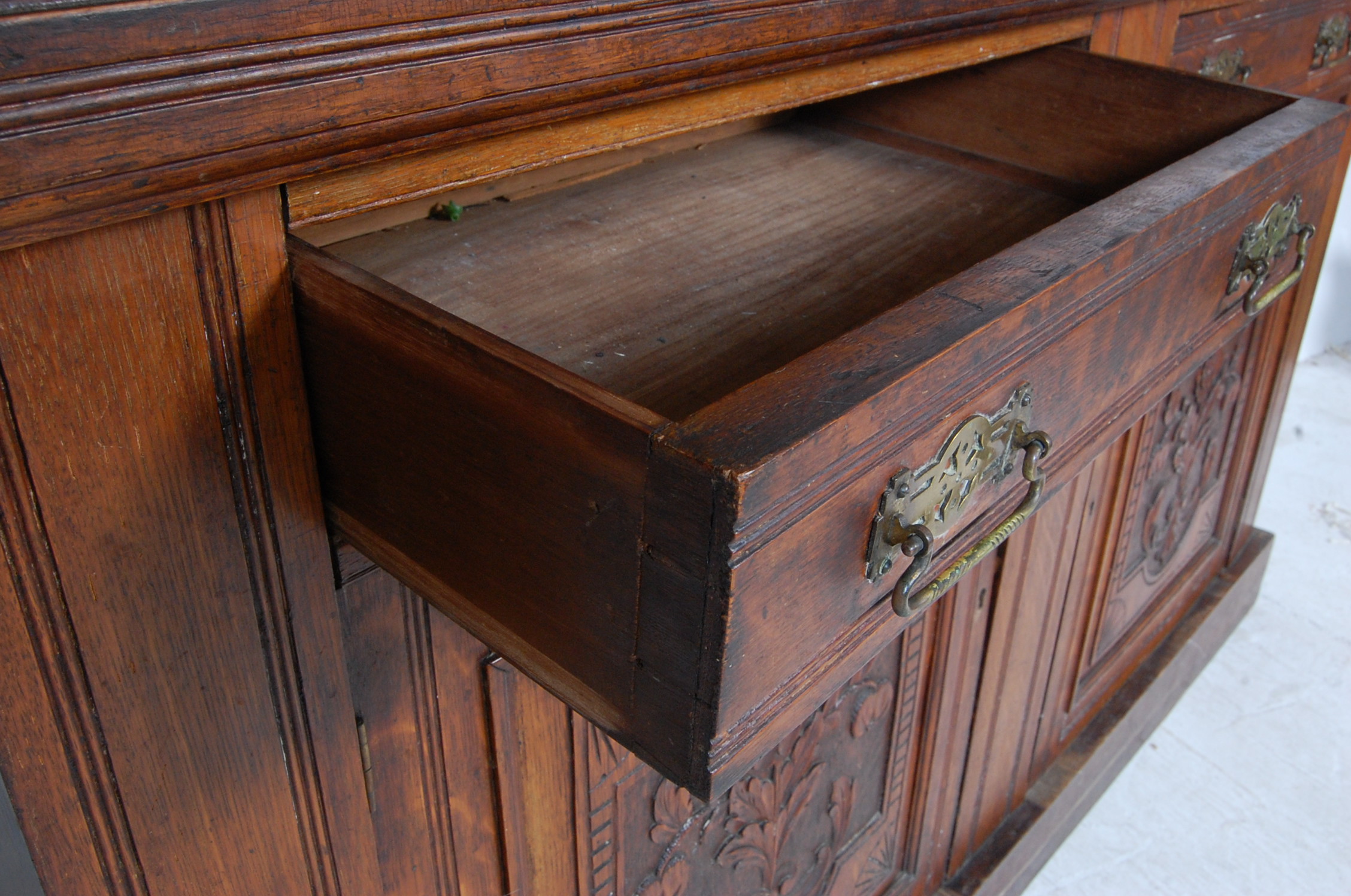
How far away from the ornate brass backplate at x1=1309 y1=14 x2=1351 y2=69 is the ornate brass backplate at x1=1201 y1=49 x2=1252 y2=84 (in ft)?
0.74

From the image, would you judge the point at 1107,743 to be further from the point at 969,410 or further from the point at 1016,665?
the point at 969,410

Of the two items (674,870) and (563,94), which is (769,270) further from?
(674,870)

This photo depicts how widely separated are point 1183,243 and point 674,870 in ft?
1.88

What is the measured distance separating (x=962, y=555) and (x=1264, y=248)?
1.22ft

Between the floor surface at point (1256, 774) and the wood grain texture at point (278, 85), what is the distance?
1.21m

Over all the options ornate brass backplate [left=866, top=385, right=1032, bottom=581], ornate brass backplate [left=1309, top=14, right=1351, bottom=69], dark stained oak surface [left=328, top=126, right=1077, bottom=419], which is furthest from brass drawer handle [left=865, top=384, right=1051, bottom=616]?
ornate brass backplate [left=1309, top=14, right=1351, bottom=69]

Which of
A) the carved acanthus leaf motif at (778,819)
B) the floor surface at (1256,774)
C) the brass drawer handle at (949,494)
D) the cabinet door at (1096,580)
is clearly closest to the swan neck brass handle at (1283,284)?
the cabinet door at (1096,580)

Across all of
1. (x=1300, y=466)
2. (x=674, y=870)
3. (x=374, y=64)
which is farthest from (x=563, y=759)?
(x=1300, y=466)

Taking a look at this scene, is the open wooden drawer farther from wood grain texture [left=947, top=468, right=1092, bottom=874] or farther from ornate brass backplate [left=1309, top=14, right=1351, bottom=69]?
ornate brass backplate [left=1309, top=14, right=1351, bottom=69]

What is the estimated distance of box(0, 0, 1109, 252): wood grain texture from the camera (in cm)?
37

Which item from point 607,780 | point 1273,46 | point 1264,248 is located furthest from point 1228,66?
point 607,780

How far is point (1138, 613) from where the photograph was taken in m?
1.52

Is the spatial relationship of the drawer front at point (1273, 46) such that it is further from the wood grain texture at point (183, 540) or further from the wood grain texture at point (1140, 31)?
the wood grain texture at point (183, 540)

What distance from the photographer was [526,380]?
0.40 m
